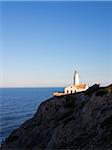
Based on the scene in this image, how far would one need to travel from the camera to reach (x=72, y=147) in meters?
28.1

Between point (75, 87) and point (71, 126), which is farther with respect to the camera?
point (75, 87)

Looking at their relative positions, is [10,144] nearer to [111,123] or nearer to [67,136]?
[67,136]

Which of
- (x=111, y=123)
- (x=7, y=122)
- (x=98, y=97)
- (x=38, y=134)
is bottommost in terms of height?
(x=7, y=122)

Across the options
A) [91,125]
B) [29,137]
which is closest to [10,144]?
[29,137]

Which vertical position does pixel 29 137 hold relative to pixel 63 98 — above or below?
below

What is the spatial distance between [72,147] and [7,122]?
9075 centimetres

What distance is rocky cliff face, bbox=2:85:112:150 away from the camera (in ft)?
90.9

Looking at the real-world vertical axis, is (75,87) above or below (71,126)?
above

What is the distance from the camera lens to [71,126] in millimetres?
33312

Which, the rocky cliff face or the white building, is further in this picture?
the white building

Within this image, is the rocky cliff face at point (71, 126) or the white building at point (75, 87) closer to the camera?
the rocky cliff face at point (71, 126)

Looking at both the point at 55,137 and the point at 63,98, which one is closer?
the point at 55,137

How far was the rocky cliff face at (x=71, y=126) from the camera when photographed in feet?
90.9

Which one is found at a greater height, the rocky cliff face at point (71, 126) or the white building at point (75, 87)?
the white building at point (75, 87)
